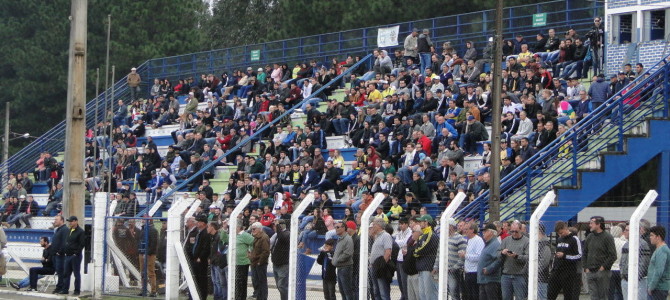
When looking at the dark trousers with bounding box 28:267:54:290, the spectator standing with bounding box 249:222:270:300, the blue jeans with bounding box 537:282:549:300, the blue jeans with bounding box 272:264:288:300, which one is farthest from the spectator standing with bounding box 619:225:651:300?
the dark trousers with bounding box 28:267:54:290

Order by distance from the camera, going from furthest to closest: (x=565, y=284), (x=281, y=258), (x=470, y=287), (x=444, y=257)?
(x=281, y=258) → (x=470, y=287) → (x=444, y=257) → (x=565, y=284)

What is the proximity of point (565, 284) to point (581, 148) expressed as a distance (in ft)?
24.0

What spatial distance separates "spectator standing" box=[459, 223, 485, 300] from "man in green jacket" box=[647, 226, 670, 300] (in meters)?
3.13

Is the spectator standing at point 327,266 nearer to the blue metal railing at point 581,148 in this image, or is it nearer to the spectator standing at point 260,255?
the spectator standing at point 260,255

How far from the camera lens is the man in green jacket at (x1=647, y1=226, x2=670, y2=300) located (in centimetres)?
1470

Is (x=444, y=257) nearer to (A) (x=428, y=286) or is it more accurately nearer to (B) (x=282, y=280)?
(A) (x=428, y=286)

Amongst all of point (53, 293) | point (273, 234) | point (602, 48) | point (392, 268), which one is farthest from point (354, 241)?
point (602, 48)

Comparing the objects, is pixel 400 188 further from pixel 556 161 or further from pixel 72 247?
pixel 72 247

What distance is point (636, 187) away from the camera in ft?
108

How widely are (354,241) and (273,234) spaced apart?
318 cm

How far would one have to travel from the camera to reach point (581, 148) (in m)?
23.2

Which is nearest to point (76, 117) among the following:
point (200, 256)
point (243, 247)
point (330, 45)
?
point (200, 256)

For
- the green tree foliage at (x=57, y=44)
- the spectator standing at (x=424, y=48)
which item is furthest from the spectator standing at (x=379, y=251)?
the green tree foliage at (x=57, y=44)

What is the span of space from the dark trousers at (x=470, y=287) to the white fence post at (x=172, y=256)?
605 cm
